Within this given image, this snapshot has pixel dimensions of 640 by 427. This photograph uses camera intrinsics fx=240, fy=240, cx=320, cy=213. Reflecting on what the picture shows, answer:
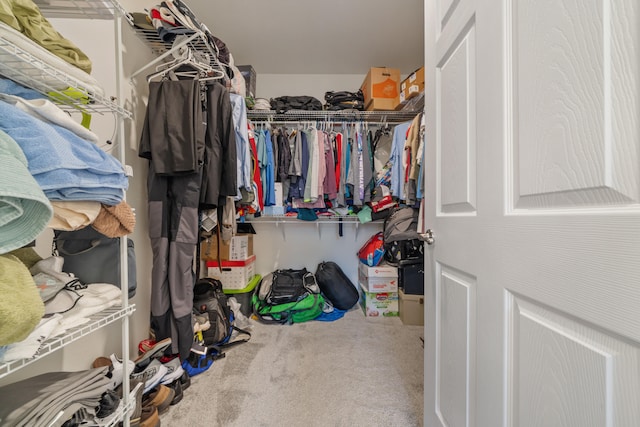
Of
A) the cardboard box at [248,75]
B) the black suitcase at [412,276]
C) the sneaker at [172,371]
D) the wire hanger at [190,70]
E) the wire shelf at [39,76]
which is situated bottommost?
the sneaker at [172,371]

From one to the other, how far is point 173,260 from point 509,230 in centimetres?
142

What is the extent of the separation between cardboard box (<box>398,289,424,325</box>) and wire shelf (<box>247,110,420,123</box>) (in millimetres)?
1710

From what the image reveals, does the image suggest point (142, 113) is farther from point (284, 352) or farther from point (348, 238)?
point (348, 238)

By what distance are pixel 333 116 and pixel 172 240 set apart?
6.07 ft

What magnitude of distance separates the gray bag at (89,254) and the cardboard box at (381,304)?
6.26 feet

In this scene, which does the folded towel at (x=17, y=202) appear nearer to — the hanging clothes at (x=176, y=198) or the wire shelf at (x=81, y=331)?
the wire shelf at (x=81, y=331)

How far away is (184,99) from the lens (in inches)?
50.0

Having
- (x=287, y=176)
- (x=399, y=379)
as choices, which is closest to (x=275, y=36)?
(x=287, y=176)

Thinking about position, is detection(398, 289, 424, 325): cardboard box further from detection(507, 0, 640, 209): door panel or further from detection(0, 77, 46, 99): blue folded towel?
detection(0, 77, 46, 99): blue folded towel

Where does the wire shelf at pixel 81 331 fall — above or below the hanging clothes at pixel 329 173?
below

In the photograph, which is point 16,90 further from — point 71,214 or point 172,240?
point 172,240

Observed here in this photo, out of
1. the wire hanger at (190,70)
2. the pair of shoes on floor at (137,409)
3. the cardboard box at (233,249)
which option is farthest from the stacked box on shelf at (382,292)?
the wire hanger at (190,70)

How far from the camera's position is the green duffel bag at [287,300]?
2.12 m

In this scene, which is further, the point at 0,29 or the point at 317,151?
the point at 317,151
